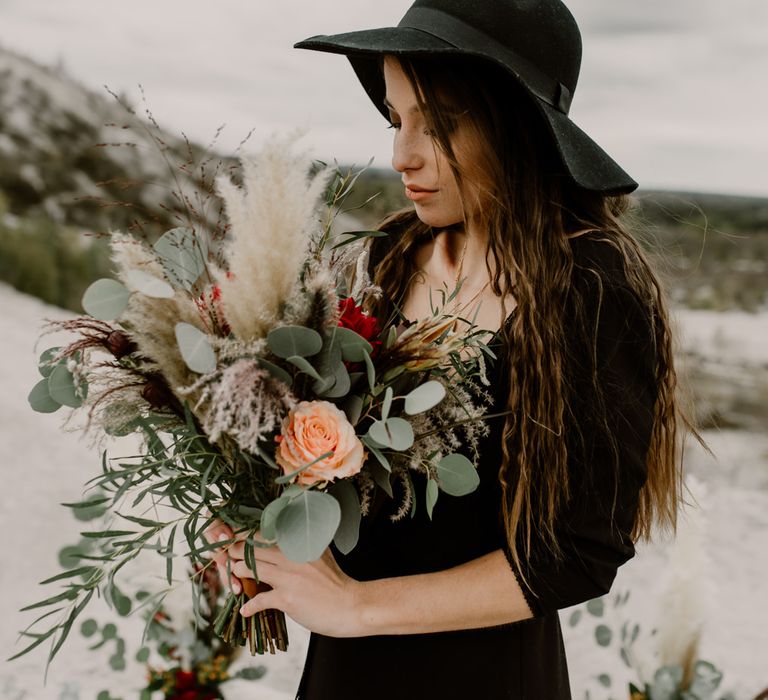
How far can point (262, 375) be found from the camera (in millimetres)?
724

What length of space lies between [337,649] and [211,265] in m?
0.69

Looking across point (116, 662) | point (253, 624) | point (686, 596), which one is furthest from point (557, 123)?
point (116, 662)

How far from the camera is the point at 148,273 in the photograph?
751 millimetres

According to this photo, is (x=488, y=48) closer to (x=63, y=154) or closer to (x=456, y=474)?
(x=456, y=474)

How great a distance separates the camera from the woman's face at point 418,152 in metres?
1.07

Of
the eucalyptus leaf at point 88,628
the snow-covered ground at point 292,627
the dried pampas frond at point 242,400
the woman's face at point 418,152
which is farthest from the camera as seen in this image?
the snow-covered ground at point 292,627

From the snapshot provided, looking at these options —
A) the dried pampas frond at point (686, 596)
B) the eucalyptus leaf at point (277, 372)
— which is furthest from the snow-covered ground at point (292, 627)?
the eucalyptus leaf at point (277, 372)

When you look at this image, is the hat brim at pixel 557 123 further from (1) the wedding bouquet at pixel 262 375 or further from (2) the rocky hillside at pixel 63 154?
(2) the rocky hillside at pixel 63 154

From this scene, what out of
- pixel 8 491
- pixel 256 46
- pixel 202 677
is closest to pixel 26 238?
pixel 256 46

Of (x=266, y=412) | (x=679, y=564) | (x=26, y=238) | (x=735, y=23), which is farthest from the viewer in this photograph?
(x=26, y=238)

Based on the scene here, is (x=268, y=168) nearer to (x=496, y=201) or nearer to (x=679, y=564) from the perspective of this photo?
(x=496, y=201)

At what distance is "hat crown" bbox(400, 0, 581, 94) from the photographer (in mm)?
1017

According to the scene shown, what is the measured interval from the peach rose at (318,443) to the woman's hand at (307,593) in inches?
8.4

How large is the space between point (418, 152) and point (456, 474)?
1.67ft
